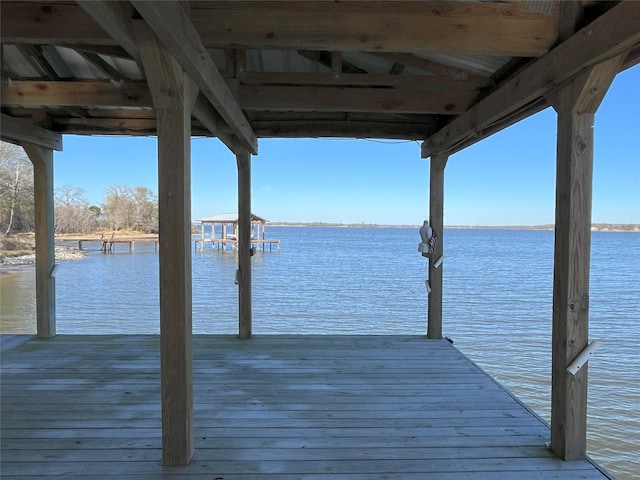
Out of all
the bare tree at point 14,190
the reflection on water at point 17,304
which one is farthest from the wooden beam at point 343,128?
the bare tree at point 14,190

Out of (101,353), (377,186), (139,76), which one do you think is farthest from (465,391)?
(377,186)

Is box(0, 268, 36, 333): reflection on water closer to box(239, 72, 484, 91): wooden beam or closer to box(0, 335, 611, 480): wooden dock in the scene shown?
box(0, 335, 611, 480): wooden dock

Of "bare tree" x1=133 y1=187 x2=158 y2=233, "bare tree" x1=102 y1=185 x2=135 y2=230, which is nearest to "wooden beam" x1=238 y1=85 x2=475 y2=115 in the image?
"bare tree" x1=133 y1=187 x2=158 y2=233

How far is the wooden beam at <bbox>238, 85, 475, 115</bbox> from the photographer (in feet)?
10.1

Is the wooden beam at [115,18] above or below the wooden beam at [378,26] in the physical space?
below

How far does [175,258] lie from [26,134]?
303 cm

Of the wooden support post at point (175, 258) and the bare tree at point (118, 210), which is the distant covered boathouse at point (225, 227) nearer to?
the bare tree at point (118, 210)

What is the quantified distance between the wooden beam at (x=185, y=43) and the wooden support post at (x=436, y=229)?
2.46 metres

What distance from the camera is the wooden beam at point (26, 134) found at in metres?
3.60

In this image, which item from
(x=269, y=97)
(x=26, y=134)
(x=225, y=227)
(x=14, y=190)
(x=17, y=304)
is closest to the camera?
(x=269, y=97)

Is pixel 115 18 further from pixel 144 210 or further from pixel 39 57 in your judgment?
pixel 144 210

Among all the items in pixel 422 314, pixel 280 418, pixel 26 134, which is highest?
pixel 26 134

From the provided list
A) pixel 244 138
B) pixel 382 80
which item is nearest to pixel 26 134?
pixel 244 138

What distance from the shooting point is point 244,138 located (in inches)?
142
